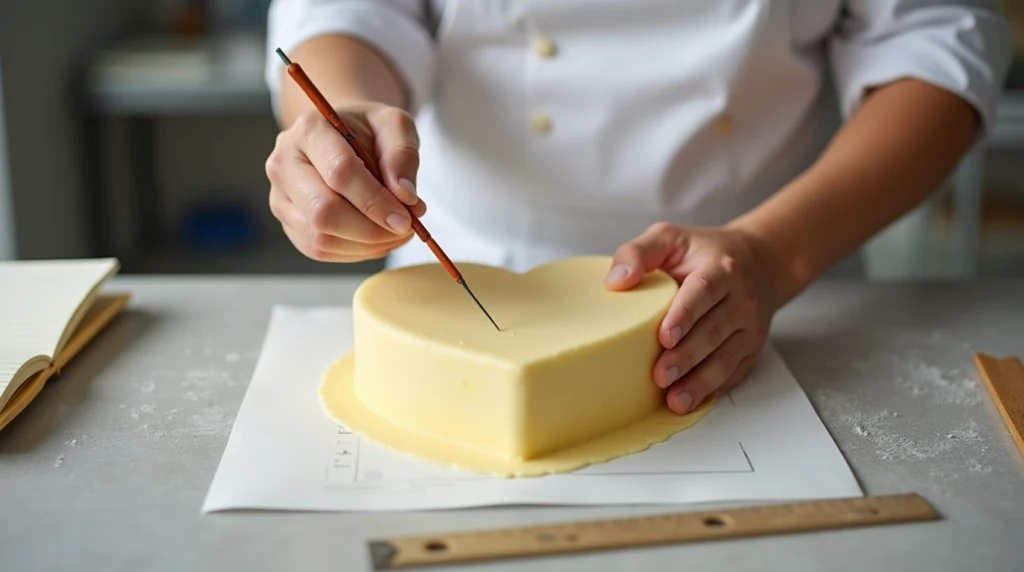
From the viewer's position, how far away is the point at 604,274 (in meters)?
1.12

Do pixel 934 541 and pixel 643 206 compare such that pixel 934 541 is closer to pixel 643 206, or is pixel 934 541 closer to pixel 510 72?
pixel 643 206

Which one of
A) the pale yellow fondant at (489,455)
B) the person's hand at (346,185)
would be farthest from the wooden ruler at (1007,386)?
the person's hand at (346,185)

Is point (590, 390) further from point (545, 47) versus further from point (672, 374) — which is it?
point (545, 47)

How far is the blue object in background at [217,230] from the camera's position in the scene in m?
3.08

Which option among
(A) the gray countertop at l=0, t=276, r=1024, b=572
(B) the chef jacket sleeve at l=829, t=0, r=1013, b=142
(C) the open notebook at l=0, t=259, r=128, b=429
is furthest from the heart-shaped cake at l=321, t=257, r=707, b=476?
(B) the chef jacket sleeve at l=829, t=0, r=1013, b=142

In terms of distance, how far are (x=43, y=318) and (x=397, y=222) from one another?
45cm

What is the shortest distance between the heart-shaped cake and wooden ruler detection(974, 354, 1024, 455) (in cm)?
29

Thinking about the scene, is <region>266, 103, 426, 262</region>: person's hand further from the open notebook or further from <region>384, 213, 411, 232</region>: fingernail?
the open notebook

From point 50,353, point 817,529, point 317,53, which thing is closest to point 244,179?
point 317,53

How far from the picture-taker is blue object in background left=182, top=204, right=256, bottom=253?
10.1 feet

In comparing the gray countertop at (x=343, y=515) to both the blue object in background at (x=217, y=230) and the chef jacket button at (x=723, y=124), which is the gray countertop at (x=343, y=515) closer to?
the chef jacket button at (x=723, y=124)

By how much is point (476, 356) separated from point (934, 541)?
40 centimetres

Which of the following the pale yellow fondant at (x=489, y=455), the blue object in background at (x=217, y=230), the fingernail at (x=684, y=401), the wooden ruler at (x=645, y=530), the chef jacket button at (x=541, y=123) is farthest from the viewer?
the blue object in background at (x=217, y=230)

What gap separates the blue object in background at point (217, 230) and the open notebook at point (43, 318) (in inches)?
71.5
